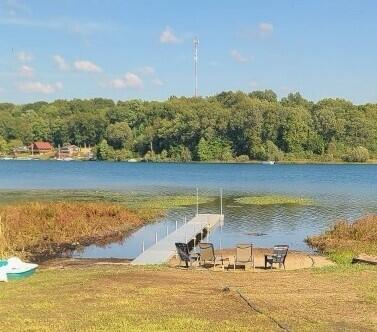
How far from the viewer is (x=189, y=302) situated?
12.5 meters

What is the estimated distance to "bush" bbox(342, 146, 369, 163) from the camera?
461ft

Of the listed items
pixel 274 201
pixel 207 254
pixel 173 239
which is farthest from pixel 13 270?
pixel 274 201

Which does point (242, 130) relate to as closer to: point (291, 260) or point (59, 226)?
point (59, 226)

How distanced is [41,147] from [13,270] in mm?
182163

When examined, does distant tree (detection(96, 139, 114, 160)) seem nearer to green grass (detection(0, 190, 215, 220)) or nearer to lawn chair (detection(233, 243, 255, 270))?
green grass (detection(0, 190, 215, 220))

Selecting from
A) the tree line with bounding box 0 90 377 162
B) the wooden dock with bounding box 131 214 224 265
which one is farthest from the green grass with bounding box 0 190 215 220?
the tree line with bounding box 0 90 377 162

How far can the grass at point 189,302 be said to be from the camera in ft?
35.2

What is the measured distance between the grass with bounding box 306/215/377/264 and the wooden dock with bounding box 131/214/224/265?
5.99m

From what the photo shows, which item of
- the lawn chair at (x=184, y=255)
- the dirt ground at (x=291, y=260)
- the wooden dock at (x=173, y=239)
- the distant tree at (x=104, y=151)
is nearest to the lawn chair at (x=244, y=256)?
the dirt ground at (x=291, y=260)

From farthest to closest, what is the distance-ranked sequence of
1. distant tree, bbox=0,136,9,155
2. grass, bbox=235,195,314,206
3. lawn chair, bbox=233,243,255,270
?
distant tree, bbox=0,136,9,155, grass, bbox=235,195,314,206, lawn chair, bbox=233,243,255,270

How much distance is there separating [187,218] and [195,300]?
88.3 feet

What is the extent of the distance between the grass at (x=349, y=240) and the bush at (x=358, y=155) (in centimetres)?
11356

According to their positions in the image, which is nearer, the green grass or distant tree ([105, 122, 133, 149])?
the green grass

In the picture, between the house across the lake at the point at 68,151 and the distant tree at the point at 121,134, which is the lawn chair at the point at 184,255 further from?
the house across the lake at the point at 68,151
